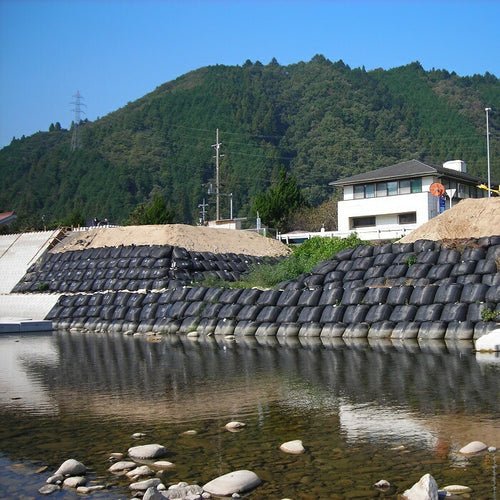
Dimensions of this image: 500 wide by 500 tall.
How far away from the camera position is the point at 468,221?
24516mm

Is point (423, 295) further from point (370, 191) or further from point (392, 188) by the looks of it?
point (370, 191)

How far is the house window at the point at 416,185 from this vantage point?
4841 centimetres

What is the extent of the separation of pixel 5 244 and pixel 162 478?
37.4 m

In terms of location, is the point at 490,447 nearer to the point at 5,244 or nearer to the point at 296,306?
the point at 296,306

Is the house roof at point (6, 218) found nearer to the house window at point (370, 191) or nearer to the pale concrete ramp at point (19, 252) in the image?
the pale concrete ramp at point (19, 252)

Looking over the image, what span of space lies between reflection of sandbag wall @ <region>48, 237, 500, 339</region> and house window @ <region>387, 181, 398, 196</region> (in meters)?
27.9

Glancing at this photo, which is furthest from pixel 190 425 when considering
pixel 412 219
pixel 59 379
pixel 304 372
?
pixel 412 219

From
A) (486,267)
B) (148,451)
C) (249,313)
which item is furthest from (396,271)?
(148,451)

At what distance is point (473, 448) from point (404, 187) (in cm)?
4394

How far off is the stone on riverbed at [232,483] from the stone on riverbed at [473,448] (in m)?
2.18

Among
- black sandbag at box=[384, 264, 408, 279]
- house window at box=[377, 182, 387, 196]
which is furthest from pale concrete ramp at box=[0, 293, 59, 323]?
house window at box=[377, 182, 387, 196]

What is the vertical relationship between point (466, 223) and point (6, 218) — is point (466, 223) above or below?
below

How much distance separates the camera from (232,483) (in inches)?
231

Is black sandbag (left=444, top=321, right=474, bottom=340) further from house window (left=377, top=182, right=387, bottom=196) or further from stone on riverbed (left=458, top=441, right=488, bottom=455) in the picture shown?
house window (left=377, top=182, right=387, bottom=196)
